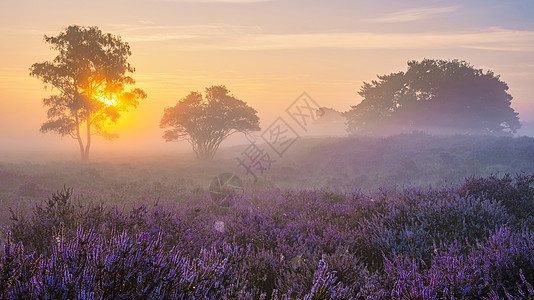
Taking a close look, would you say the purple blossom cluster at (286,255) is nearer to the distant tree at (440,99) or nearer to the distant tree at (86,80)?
the distant tree at (86,80)

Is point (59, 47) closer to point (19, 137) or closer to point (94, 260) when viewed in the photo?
point (94, 260)

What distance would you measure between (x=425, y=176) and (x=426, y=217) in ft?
49.3

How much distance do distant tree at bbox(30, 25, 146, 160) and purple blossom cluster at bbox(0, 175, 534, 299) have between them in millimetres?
24583

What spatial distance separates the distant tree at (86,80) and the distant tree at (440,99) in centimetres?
3210

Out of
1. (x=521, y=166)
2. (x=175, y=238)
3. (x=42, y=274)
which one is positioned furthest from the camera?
(x=521, y=166)

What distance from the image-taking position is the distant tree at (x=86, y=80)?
90.0 feet

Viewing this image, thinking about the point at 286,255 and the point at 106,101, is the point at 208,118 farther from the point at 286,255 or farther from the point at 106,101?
the point at 286,255

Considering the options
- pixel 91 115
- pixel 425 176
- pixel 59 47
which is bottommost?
pixel 425 176

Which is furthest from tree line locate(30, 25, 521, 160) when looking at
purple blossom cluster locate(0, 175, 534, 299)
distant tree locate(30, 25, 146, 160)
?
purple blossom cluster locate(0, 175, 534, 299)

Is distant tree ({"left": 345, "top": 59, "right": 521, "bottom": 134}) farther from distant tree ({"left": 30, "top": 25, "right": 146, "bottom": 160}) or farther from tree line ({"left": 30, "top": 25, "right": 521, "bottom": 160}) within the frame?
distant tree ({"left": 30, "top": 25, "right": 146, "bottom": 160})

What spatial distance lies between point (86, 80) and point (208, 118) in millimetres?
10120

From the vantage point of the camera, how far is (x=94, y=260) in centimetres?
201

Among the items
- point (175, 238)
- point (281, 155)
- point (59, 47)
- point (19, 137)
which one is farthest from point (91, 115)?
point (19, 137)

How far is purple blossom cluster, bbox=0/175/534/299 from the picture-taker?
2006mm
